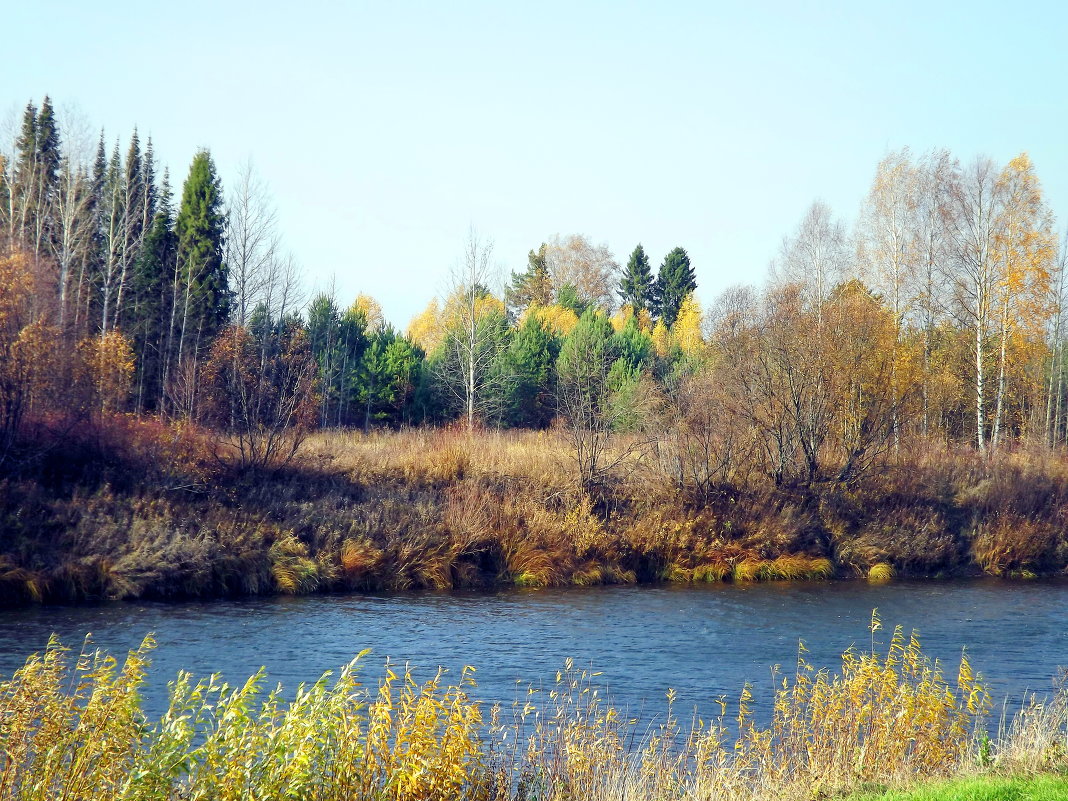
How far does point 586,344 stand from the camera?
3378 cm

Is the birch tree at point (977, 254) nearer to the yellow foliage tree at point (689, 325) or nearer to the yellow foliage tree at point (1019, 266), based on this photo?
the yellow foliage tree at point (1019, 266)

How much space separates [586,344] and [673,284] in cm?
4073

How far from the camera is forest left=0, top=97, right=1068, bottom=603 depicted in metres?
22.1

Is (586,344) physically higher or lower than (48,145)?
lower

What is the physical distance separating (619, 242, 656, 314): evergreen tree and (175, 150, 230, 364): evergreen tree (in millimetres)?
39363

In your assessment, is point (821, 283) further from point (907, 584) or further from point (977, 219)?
point (907, 584)

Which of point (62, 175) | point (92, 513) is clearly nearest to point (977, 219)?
point (92, 513)

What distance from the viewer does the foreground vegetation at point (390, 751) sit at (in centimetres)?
607

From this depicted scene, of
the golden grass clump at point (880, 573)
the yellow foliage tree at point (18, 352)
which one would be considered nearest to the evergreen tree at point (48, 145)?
the yellow foliage tree at point (18, 352)

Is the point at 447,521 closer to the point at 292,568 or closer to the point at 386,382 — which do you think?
the point at 292,568

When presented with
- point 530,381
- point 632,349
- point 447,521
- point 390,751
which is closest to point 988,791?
point 390,751

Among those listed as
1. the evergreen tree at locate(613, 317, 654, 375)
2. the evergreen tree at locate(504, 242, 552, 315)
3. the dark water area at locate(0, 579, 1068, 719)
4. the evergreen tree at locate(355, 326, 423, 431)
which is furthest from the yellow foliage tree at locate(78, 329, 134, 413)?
the evergreen tree at locate(504, 242, 552, 315)

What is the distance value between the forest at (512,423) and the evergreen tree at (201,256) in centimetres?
15

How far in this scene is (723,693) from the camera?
13406mm
